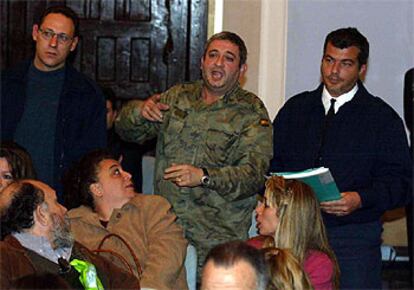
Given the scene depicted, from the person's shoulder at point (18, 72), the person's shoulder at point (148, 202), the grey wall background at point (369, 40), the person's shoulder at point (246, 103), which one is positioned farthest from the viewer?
the grey wall background at point (369, 40)

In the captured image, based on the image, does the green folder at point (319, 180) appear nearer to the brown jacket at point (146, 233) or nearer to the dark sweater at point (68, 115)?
the brown jacket at point (146, 233)

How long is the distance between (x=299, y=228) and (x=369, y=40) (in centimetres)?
257

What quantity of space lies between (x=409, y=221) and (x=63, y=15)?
2.49 meters

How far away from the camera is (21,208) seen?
14.1ft

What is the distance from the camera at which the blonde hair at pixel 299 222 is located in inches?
177

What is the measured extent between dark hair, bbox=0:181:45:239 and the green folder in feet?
3.47

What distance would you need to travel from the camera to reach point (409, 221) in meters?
6.74

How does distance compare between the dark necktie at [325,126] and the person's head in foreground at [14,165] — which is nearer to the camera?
the person's head in foreground at [14,165]

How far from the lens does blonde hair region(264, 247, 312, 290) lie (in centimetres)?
380

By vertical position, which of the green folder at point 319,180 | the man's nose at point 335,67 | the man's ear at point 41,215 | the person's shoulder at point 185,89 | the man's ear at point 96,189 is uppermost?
the man's nose at point 335,67

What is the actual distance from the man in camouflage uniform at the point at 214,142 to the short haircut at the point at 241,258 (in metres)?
1.65

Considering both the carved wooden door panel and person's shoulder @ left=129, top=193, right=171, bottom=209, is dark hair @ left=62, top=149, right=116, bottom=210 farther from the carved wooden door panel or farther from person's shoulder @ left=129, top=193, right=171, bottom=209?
the carved wooden door panel

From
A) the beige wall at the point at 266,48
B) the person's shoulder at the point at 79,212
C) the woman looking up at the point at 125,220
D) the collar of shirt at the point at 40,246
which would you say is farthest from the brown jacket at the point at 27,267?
the beige wall at the point at 266,48

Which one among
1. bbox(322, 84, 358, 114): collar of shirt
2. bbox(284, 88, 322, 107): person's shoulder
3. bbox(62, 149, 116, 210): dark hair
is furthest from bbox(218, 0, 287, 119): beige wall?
bbox(62, 149, 116, 210): dark hair
